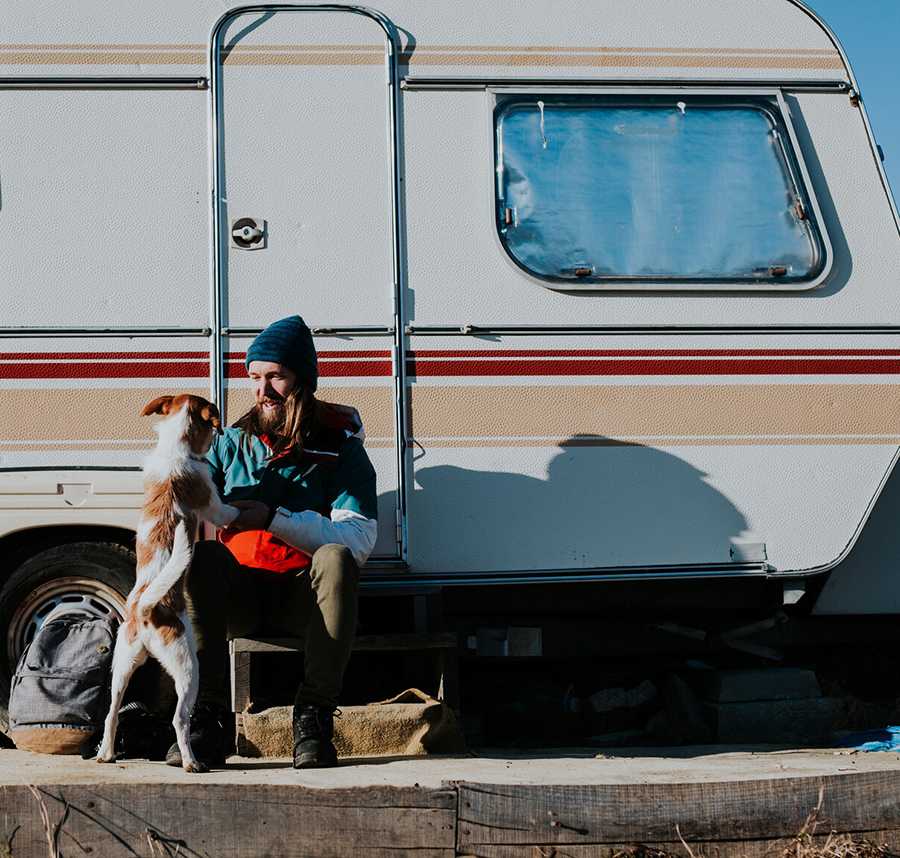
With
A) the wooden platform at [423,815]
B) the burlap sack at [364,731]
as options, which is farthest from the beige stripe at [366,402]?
the wooden platform at [423,815]

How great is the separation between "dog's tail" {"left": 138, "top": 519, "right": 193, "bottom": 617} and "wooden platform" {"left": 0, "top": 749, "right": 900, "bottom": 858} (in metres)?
0.51

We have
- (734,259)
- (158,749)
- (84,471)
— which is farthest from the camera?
(734,259)

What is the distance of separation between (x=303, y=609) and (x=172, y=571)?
0.54 metres

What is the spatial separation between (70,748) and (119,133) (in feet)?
7.80

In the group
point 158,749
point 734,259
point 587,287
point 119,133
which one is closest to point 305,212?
point 119,133

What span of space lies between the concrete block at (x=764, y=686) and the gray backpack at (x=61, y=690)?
2.47m

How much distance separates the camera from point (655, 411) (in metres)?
4.89

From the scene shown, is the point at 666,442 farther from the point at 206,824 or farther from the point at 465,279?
the point at 206,824

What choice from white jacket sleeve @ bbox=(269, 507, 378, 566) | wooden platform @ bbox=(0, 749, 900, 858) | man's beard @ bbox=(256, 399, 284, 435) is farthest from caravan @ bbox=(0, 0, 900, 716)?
wooden platform @ bbox=(0, 749, 900, 858)

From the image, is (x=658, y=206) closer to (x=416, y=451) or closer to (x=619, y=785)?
(x=416, y=451)

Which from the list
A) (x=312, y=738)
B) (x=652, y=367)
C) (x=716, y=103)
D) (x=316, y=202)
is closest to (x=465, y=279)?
(x=316, y=202)

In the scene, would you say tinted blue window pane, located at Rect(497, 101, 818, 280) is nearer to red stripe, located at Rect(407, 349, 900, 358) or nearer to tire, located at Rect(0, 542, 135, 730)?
red stripe, located at Rect(407, 349, 900, 358)

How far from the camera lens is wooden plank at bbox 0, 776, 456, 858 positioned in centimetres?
336

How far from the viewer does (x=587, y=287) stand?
491 cm
